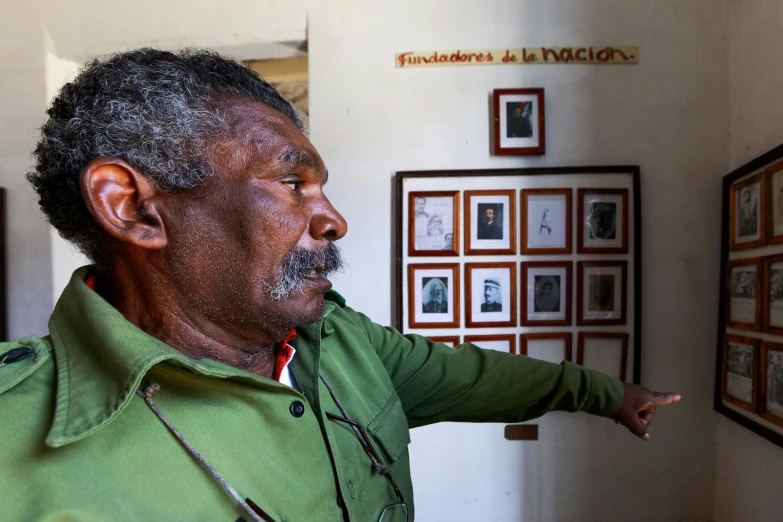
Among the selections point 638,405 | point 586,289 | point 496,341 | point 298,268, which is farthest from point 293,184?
point 586,289

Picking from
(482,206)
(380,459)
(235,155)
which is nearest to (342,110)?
(482,206)

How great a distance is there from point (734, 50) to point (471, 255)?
106cm

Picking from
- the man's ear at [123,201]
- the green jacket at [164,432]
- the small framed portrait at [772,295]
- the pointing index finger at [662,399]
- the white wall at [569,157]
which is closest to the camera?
the green jacket at [164,432]

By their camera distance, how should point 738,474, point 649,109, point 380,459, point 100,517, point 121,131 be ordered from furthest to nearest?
point 649,109 < point 738,474 < point 380,459 < point 121,131 < point 100,517

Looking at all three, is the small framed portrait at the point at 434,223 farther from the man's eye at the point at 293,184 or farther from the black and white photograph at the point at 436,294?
the man's eye at the point at 293,184

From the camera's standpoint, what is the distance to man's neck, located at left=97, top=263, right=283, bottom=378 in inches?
25.0

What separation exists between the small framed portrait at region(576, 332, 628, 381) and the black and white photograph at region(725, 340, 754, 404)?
0.28m

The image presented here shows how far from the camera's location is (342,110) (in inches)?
61.0

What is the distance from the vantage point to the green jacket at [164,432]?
46 centimetres

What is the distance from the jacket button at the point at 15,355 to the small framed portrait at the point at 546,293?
51.8 inches

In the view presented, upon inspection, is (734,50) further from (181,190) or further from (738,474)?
(181,190)

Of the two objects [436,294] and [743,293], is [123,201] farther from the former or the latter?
[743,293]

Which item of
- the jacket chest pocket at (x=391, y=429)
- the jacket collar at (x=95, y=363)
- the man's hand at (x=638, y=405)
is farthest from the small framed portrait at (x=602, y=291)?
the jacket collar at (x=95, y=363)

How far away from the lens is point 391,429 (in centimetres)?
84
